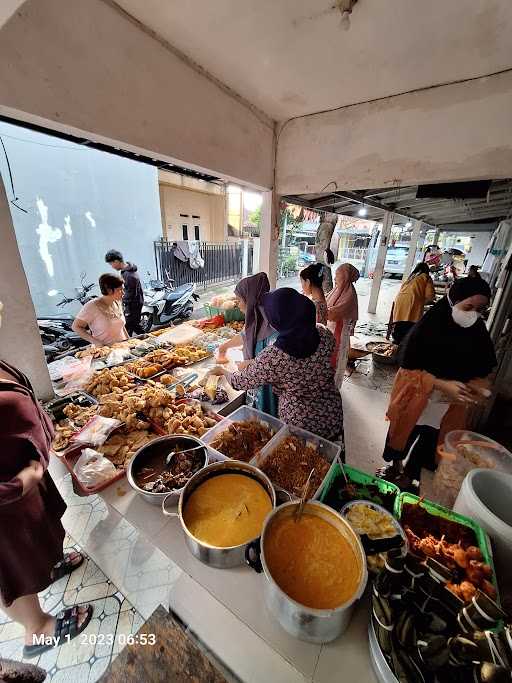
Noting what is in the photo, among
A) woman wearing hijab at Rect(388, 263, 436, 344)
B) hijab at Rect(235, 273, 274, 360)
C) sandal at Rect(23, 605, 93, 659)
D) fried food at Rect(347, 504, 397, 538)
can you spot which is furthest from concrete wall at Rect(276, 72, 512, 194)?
sandal at Rect(23, 605, 93, 659)

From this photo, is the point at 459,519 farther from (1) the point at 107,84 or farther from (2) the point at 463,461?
(1) the point at 107,84

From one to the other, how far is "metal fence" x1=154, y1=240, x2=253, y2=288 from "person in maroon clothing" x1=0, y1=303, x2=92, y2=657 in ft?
29.1

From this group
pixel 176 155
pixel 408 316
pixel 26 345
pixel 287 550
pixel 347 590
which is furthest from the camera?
pixel 408 316

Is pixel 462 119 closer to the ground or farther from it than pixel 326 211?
farther from it

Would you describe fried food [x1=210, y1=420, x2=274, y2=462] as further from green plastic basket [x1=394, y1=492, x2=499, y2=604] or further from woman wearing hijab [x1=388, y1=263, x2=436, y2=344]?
woman wearing hijab [x1=388, y1=263, x2=436, y2=344]

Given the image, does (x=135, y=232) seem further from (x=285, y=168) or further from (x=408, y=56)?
(x=408, y=56)

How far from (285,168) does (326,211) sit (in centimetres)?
284

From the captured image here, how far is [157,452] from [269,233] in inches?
134

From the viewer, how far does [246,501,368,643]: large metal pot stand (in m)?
0.83

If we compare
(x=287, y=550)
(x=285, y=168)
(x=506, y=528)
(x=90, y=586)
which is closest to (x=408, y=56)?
(x=285, y=168)

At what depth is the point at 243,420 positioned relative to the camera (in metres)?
1.95

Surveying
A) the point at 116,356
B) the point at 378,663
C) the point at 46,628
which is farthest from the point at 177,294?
the point at 378,663

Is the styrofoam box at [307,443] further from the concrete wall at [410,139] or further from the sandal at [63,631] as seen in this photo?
the concrete wall at [410,139]

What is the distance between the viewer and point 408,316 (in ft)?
16.2
